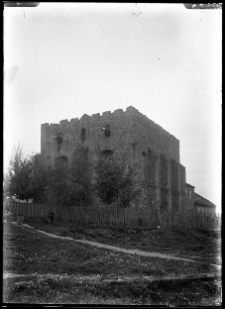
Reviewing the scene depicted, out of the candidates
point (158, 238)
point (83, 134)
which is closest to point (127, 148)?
point (83, 134)

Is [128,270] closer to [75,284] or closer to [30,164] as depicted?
[75,284]

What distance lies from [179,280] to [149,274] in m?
0.86

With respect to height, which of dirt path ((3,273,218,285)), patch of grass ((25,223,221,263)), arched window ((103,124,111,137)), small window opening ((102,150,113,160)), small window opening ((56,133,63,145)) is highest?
arched window ((103,124,111,137))

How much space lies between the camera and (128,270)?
28.1ft

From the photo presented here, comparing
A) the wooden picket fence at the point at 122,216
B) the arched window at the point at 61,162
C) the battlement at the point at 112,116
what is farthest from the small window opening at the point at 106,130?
the wooden picket fence at the point at 122,216

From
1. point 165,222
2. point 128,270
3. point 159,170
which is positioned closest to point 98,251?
point 128,270

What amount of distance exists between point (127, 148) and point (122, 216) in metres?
2.17

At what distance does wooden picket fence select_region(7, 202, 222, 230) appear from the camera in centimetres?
886

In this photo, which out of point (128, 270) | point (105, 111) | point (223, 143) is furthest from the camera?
point (105, 111)

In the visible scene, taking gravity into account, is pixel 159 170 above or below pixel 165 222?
above

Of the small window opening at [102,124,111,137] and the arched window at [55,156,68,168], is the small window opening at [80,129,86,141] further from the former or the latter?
the arched window at [55,156,68,168]

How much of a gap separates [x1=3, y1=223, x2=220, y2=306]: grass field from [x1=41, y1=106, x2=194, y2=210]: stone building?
1.35m

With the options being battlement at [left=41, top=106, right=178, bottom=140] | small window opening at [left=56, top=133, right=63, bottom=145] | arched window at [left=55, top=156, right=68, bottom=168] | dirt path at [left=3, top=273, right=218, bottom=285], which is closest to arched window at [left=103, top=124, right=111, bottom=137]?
battlement at [left=41, top=106, right=178, bottom=140]

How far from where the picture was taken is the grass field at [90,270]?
810cm
